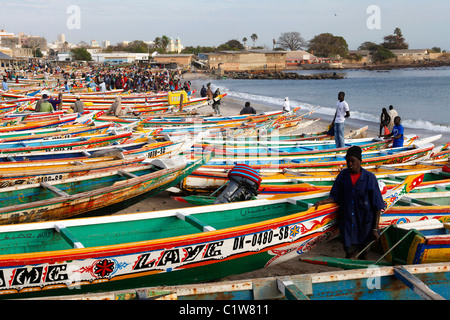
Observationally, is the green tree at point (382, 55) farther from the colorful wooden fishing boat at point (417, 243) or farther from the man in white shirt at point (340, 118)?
the colorful wooden fishing boat at point (417, 243)

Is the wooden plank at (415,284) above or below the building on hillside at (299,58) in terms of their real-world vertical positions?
below

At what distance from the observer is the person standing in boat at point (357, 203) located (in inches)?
211

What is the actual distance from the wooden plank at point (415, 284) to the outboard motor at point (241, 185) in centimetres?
279

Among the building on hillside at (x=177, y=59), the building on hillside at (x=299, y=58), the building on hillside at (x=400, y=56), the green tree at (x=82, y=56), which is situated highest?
the building on hillside at (x=400, y=56)

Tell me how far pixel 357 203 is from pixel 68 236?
3.41m

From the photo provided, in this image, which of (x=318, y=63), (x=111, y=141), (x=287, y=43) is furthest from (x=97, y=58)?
(x=111, y=141)

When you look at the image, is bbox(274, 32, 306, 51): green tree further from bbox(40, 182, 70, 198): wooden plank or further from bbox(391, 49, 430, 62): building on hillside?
bbox(40, 182, 70, 198): wooden plank

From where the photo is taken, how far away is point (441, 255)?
17.5 ft

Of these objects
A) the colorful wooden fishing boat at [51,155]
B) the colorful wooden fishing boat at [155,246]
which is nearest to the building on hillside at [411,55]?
the colorful wooden fishing boat at [51,155]

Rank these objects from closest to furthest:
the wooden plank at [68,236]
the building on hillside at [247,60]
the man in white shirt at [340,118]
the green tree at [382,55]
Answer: the wooden plank at [68,236]
the man in white shirt at [340,118]
the building on hillside at [247,60]
the green tree at [382,55]

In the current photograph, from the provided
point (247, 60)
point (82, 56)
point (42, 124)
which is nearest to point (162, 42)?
point (82, 56)

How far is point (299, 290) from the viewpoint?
3.90 m
